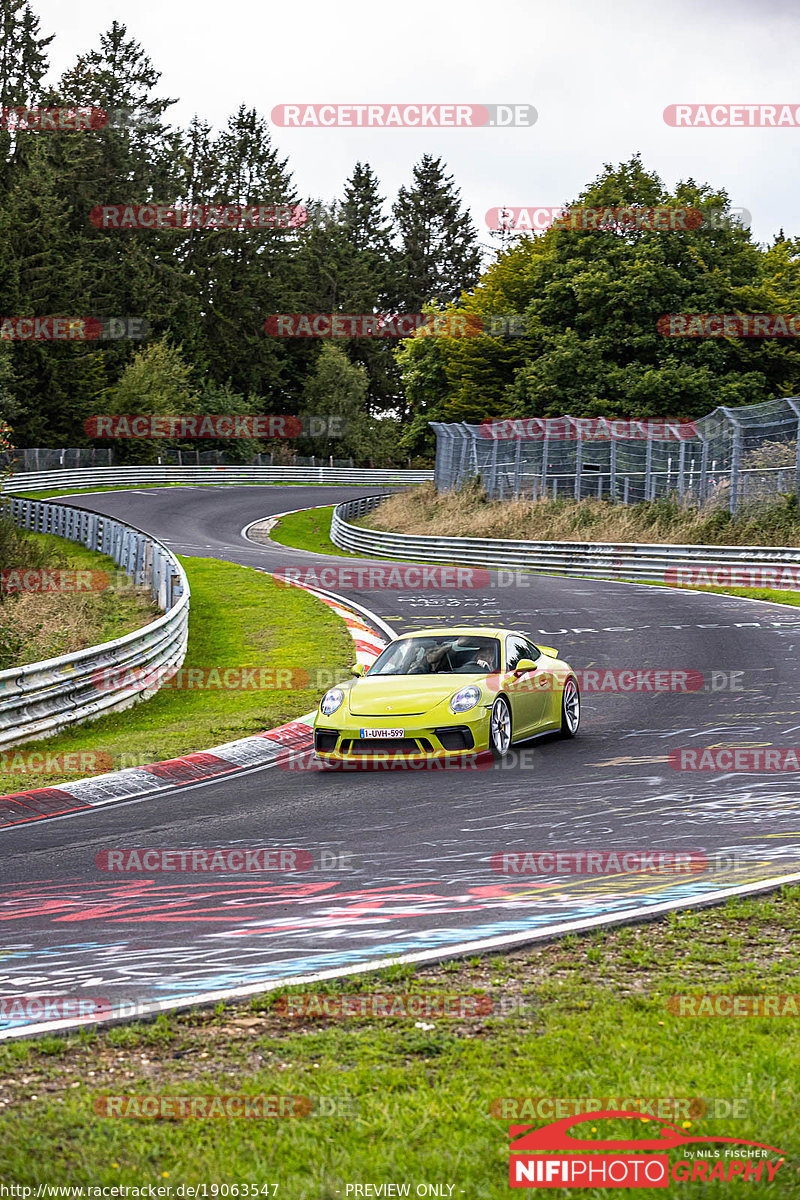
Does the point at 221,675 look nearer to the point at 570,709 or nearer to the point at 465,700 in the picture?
the point at 570,709

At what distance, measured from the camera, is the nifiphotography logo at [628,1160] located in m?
3.44

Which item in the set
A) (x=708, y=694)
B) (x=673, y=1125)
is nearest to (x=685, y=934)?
Answer: (x=673, y=1125)

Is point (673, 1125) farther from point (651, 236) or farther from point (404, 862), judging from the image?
point (651, 236)

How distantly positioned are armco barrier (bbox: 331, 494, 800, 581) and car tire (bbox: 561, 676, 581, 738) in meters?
15.4

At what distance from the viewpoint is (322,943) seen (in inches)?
247

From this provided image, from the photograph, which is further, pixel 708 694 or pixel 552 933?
pixel 708 694

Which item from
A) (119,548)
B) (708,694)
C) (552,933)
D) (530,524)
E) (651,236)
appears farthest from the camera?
(651,236)

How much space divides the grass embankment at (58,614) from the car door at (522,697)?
26.8 feet

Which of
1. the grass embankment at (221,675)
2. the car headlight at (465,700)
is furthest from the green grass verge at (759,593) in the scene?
Answer: the car headlight at (465,700)

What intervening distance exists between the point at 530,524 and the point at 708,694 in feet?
76.7

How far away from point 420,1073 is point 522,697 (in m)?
8.68
